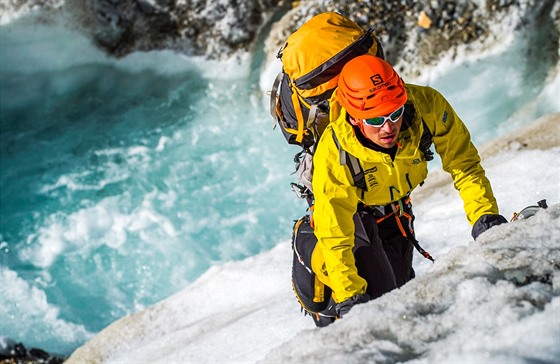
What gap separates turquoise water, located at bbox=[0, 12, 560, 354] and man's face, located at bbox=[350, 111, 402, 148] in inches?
288

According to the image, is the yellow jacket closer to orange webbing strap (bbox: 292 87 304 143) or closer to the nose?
the nose

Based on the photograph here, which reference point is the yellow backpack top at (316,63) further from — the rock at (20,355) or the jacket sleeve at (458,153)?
the rock at (20,355)

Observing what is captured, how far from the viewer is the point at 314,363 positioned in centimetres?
274

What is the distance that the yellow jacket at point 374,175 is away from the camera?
13.4 feet

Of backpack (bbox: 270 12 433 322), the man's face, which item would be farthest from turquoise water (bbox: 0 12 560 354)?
the man's face

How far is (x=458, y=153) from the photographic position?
173 inches

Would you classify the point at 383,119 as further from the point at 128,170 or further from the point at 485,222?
the point at 128,170

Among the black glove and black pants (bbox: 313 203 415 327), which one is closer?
the black glove

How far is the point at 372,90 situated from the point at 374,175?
63cm

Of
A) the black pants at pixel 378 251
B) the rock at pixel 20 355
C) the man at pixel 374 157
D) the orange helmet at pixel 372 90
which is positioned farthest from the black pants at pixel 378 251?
the rock at pixel 20 355

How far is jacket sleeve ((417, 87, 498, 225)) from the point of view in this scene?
4242 mm

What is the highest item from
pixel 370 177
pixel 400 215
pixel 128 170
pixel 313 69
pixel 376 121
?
pixel 313 69

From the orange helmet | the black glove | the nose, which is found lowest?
the black glove

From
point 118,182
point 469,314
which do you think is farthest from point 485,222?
point 118,182
